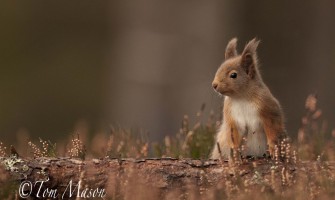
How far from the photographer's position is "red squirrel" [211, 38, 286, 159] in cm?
877

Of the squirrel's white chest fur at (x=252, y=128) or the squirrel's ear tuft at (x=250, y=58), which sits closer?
the squirrel's white chest fur at (x=252, y=128)

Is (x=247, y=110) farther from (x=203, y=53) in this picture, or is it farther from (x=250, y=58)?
(x=203, y=53)

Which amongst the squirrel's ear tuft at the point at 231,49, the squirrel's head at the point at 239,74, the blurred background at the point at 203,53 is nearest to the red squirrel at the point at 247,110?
the squirrel's head at the point at 239,74

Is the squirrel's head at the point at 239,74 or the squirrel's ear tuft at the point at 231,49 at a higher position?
the squirrel's ear tuft at the point at 231,49

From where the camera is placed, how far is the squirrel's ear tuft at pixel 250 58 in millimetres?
8930

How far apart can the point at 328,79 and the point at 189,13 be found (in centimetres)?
256

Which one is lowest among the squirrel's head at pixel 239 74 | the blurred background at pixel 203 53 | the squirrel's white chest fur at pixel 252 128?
the squirrel's white chest fur at pixel 252 128

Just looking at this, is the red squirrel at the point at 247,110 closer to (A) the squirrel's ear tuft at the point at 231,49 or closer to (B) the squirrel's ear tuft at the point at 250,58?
(B) the squirrel's ear tuft at the point at 250,58

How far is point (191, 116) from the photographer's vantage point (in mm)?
16094

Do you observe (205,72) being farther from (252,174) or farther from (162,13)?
(252,174)

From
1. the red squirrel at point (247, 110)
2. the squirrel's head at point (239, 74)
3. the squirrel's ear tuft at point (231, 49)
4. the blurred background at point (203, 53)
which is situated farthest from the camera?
the blurred background at point (203, 53)

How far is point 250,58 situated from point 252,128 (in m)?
0.59

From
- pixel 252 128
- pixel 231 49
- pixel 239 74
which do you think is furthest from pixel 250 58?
pixel 252 128

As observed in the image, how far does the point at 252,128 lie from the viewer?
884cm
